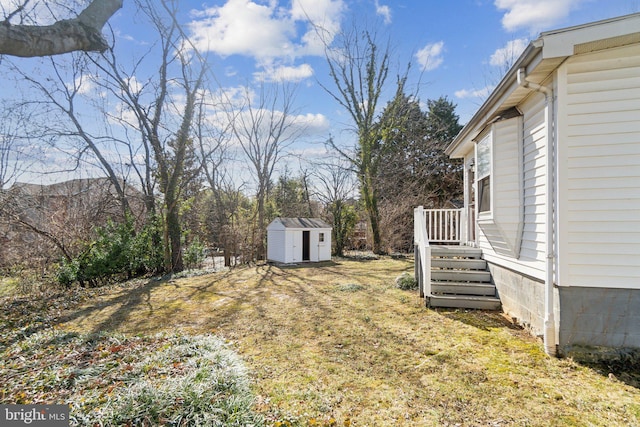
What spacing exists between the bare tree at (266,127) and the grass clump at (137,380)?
12.8m

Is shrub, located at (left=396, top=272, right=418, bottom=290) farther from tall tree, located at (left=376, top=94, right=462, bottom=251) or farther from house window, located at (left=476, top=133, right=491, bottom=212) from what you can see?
tall tree, located at (left=376, top=94, right=462, bottom=251)

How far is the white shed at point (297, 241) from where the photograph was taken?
39.4 feet

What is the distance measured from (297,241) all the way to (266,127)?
832 centimetres

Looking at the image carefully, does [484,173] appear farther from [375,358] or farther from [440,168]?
[440,168]

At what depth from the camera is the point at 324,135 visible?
647 inches

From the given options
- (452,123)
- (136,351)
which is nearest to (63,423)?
(136,351)

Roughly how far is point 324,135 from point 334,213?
441 cm

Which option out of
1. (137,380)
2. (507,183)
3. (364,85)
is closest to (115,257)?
(137,380)

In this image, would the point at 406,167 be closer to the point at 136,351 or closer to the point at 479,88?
the point at 479,88

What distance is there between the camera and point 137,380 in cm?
286

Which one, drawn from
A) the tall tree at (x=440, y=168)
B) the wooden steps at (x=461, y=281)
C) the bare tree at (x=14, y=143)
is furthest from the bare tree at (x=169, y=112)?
the tall tree at (x=440, y=168)

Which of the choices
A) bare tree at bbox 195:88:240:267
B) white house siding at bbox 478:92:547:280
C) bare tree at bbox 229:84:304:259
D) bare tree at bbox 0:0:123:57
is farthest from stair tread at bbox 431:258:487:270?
bare tree at bbox 229:84:304:259

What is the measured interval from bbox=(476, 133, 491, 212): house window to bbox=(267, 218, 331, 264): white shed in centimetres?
753

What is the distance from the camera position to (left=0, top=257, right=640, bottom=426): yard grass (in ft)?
8.15
